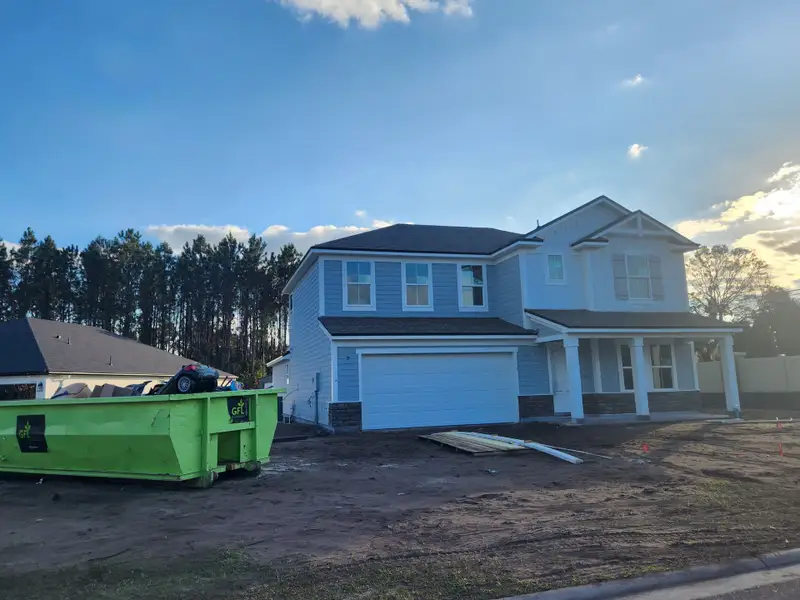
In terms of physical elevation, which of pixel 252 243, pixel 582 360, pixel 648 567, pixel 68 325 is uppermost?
pixel 252 243

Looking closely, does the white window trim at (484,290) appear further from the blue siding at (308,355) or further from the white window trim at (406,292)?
the blue siding at (308,355)

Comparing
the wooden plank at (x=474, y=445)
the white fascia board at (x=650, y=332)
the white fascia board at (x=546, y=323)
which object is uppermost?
the white fascia board at (x=546, y=323)

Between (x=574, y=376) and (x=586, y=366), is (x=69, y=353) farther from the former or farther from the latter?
(x=586, y=366)

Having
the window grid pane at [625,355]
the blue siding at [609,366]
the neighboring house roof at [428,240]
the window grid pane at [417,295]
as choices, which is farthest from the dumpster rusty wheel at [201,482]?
the window grid pane at [625,355]

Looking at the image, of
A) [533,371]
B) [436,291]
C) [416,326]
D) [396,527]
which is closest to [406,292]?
[436,291]

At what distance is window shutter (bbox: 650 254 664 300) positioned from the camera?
65.7 feet

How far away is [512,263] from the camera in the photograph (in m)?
18.9

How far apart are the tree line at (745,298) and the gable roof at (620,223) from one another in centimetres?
2291

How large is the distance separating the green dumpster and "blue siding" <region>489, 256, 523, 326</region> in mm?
11025

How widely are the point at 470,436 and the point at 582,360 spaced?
7090mm

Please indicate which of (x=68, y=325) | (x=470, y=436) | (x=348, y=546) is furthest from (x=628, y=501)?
(x=68, y=325)

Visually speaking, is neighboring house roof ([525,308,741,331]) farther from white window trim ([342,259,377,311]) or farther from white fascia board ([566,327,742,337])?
white window trim ([342,259,377,311])

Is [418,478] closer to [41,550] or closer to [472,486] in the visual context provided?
[472,486]

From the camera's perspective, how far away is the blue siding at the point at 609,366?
60.8ft
